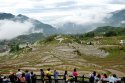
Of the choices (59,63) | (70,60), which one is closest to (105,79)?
(59,63)

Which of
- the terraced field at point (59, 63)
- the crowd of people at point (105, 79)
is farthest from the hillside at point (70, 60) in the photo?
the crowd of people at point (105, 79)

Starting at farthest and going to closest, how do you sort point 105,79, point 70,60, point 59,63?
1. point 70,60
2. point 59,63
3. point 105,79

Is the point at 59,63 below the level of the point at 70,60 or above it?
above

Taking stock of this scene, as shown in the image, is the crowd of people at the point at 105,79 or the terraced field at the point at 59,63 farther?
the terraced field at the point at 59,63

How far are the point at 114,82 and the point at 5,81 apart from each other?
1497 cm

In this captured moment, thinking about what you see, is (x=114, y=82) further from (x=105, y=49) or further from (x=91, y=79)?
(x=105, y=49)

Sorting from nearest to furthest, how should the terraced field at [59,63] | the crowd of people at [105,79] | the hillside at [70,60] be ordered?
the crowd of people at [105,79] < the terraced field at [59,63] < the hillside at [70,60]

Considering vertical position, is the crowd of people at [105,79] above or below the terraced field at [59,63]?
above

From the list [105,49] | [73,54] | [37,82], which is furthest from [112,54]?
[37,82]

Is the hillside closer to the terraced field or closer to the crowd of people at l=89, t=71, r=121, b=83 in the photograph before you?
the terraced field

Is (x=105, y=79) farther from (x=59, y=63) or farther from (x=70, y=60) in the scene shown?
(x=70, y=60)

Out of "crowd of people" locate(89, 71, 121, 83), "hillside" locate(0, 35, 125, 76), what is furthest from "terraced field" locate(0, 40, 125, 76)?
"crowd of people" locate(89, 71, 121, 83)

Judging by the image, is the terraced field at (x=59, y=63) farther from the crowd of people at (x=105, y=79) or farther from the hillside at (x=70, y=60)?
the crowd of people at (x=105, y=79)

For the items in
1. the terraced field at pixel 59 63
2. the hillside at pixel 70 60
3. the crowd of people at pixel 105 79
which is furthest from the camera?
the hillside at pixel 70 60
